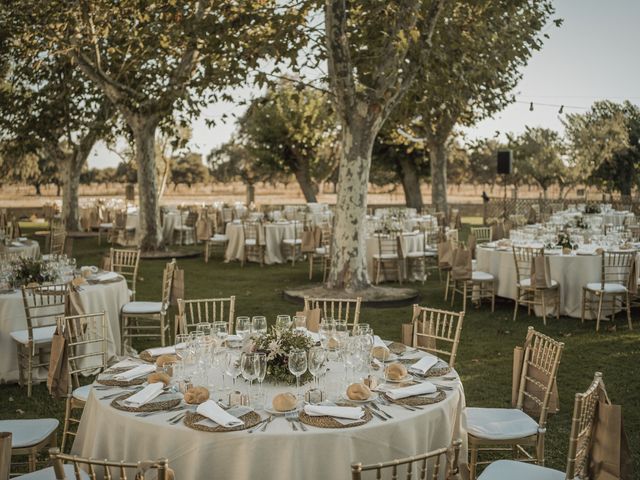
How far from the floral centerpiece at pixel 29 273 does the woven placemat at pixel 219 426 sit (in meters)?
4.62

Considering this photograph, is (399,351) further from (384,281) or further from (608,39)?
(608,39)

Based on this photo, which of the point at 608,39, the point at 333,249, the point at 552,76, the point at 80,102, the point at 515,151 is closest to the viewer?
the point at 333,249

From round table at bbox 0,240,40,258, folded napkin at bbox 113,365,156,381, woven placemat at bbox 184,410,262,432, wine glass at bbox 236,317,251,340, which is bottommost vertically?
woven placemat at bbox 184,410,262,432

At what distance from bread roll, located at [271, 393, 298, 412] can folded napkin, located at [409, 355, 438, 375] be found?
99 cm

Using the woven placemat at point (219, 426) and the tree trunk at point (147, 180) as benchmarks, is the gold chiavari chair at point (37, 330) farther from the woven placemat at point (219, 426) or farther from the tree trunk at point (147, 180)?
the tree trunk at point (147, 180)

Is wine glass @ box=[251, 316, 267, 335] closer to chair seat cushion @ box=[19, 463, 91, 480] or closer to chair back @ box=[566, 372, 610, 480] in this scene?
chair seat cushion @ box=[19, 463, 91, 480]

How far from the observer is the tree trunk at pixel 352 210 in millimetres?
10031

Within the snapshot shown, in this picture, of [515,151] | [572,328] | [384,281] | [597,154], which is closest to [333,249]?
[384,281]

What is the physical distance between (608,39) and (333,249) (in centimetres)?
1215

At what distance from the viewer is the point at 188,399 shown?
11.3 ft

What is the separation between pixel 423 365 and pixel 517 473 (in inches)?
35.2

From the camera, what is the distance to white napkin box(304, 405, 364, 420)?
3.25 m

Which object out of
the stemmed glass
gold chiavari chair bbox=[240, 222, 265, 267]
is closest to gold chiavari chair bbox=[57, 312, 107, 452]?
the stemmed glass

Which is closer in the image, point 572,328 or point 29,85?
point 572,328
